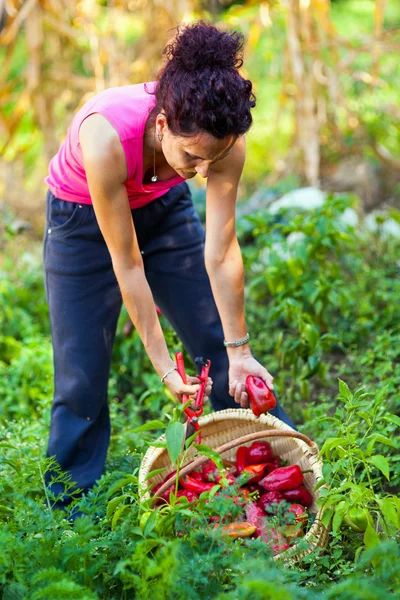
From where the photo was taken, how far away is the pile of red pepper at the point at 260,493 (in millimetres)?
2012

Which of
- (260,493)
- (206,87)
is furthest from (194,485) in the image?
(206,87)

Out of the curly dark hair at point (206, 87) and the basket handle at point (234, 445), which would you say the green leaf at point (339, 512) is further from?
the curly dark hair at point (206, 87)

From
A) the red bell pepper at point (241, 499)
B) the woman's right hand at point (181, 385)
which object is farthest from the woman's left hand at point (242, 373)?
the red bell pepper at point (241, 499)

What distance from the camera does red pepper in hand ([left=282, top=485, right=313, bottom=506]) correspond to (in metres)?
2.34

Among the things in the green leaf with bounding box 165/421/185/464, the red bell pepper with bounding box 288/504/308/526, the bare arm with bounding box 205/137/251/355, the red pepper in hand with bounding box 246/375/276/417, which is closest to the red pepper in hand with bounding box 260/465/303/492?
the red bell pepper with bounding box 288/504/308/526

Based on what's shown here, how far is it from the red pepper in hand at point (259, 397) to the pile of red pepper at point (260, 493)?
0.69 ft

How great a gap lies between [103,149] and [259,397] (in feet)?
Result: 3.02

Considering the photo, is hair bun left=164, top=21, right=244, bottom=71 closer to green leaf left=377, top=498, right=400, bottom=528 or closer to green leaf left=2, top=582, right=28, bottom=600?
green leaf left=377, top=498, right=400, bottom=528

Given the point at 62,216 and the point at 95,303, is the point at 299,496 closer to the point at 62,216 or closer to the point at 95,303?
the point at 95,303

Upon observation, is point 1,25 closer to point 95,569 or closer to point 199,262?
point 199,262

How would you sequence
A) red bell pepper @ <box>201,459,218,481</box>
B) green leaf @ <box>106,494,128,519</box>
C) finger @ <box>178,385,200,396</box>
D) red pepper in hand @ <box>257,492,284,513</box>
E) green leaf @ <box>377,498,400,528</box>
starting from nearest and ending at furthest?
green leaf @ <box>377,498,400,528</box> → green leaf @ <box>106,494,128,519</box> → finger @ <box>178,385,200,396</box> → red pepper in hand @ <box>257,492,284,513</box> → red bell pepper @ <box>201,459,218,481</box>

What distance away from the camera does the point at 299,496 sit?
234 centimetres

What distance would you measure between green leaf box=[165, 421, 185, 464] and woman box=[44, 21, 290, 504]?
0.94ft

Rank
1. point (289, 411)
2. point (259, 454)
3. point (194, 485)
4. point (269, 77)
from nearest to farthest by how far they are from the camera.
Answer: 1. point (194, 485)
2. point (259, 454)
3. point (289, 411)
4. point (269, 77)
